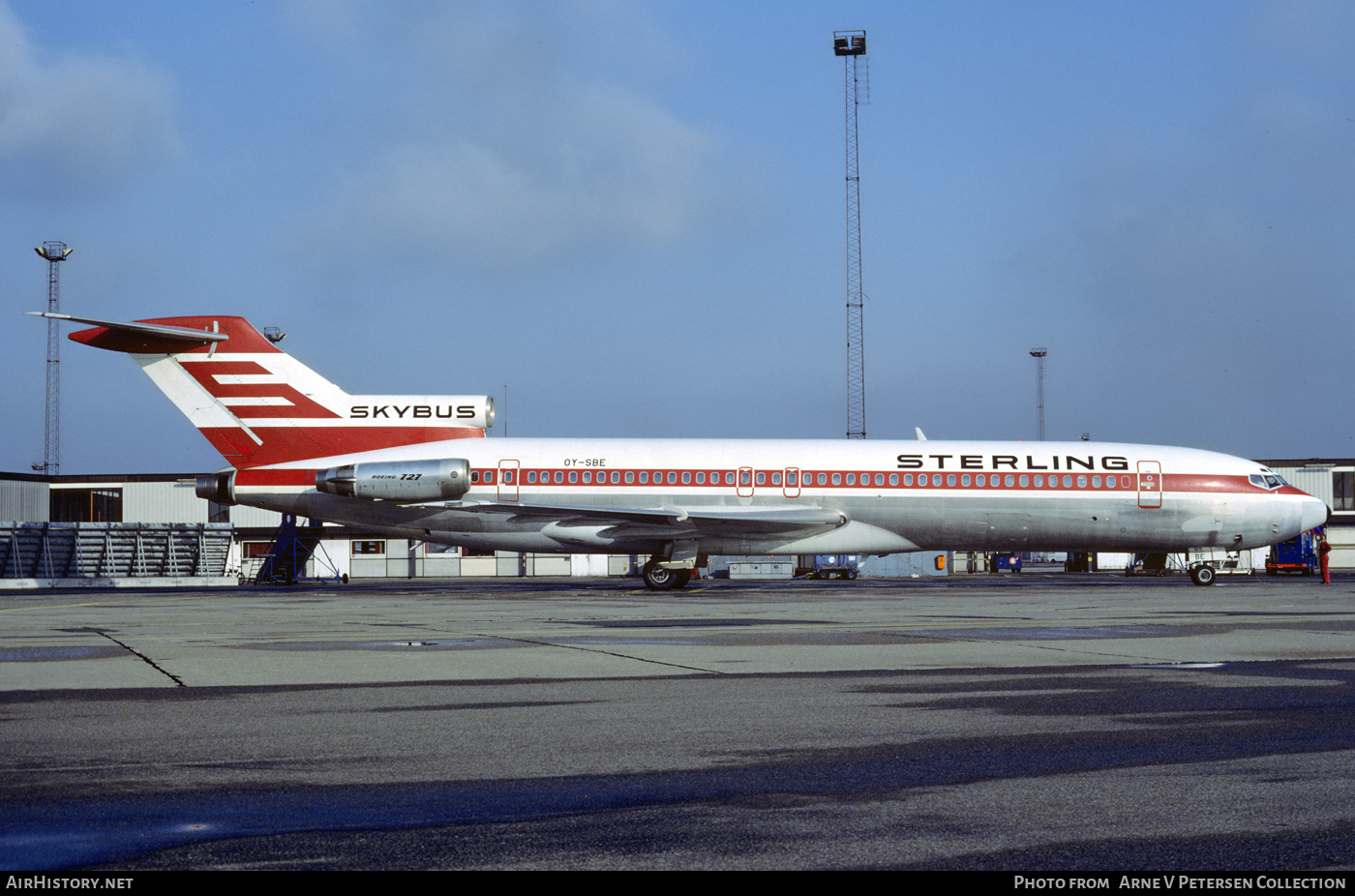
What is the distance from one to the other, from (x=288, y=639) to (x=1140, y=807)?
37.2ft

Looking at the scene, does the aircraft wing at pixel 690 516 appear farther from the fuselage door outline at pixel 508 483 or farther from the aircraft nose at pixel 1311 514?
the aircraft nose at pixel 1311 514

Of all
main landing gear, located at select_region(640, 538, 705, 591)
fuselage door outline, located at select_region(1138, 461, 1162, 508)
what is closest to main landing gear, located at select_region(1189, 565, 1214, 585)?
fuselage door outline, located at select_region(1138, 461, 1162, 508)

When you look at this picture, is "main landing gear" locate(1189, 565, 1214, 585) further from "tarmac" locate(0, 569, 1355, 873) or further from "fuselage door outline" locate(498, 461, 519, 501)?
"tarmac" locate(0, 569, 1355, 873)

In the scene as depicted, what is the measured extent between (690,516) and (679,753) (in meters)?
24.7

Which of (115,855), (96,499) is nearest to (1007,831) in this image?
(115,855)

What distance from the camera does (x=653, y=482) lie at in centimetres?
3212

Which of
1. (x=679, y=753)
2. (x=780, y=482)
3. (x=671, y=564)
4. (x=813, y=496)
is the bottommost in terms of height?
(x=671, y=564)

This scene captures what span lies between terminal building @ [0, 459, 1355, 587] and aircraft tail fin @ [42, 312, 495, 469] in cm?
1309

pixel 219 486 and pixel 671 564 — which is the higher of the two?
pixel 219 486

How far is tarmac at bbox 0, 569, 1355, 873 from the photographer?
187 inches

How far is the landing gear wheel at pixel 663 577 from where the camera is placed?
32375 mm

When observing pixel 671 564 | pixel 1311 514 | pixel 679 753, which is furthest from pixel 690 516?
pixel 679 753

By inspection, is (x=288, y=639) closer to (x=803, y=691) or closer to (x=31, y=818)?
(x=803, y=691)

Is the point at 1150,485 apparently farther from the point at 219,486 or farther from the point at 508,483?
the point at 219,486
